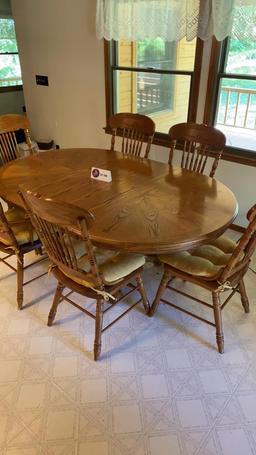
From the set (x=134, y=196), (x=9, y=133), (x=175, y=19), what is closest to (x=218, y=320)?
(x=134, y=196)

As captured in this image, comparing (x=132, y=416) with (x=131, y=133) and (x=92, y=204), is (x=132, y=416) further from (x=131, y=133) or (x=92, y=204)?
(x=131, y=133)

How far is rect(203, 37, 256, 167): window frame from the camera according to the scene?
2525mm

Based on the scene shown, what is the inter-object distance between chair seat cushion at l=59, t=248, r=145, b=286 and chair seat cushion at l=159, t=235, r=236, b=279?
0.18 meters

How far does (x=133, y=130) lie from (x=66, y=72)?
158 centimetres

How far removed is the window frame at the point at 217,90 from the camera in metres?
2.53

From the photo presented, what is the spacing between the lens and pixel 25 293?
220 centimetres

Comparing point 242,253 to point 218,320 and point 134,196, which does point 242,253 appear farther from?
point 134,196

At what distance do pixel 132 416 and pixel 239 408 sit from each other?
492 millimetres

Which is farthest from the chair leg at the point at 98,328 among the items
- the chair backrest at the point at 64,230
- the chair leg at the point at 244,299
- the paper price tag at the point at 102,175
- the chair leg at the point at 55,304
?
the chair leg at the point at 244,299

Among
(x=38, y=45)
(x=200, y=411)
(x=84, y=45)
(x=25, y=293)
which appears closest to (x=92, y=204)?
(x=25, y=293)

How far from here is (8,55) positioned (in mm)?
5242

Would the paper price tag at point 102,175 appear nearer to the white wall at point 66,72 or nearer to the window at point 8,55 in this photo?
the white wall at point 66,72

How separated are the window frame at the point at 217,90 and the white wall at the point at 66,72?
9cm

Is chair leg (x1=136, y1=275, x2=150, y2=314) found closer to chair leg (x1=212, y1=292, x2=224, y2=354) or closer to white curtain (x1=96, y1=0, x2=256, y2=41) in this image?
chair leg (x1=212, y1=292, x2=224, y2=354)
